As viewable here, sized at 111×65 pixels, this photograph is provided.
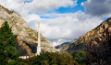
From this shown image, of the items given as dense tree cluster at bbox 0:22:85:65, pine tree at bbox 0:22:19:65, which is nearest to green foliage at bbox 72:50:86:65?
dense tree cluster at bbox 0:22:85:65

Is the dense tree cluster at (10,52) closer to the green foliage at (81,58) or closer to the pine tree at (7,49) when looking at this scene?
the pine tree at (7,49)

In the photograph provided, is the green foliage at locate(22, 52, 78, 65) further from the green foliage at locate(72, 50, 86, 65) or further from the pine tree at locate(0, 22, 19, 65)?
the pine tree at locate(0, 22, 19, 65)

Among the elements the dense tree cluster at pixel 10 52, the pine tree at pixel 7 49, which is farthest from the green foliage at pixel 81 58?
the pine tree at pixel 7 49

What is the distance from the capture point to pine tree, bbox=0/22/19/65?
10531cm

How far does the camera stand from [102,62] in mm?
138250

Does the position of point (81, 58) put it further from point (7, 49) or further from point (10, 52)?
point (10, 52)

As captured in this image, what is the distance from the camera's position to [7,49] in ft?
350

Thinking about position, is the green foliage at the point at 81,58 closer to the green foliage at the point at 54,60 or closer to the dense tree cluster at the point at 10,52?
the green foliage at the point at 54,60

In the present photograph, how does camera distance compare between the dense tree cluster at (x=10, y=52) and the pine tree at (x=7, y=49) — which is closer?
the pine tree at (x=7, y=49)

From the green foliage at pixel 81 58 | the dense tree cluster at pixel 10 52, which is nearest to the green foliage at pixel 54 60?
the dense tree cluster at pixel 10 52

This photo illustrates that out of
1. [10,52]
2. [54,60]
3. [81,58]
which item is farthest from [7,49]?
[81,58]

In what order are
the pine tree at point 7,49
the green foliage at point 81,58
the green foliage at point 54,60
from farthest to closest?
the green foliage at point 81,58 → the green foliage at point 54,60 → the pine tree at point 7,49

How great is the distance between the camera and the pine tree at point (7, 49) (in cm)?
10531

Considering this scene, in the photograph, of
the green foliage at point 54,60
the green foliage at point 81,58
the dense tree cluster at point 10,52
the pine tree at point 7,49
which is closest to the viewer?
the pine tree at point 7,49
